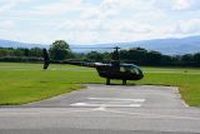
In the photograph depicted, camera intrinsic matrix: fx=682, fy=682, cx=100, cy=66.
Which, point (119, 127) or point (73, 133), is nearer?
point (73, 133)

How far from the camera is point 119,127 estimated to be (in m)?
15.8

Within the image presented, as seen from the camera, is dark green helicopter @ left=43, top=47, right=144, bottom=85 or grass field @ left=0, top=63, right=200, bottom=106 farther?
dark green helicopter @ left=43, top=47, right=144, bottom=85

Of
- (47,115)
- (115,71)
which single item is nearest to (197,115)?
(47,115)

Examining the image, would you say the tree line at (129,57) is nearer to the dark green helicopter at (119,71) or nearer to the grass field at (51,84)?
the grass field at (51,84)

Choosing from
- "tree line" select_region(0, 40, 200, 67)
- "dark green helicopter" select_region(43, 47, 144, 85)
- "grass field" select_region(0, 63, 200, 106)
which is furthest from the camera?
"tree line" select_region(0, 40, 200, 67)

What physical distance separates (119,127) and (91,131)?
3.64 feet

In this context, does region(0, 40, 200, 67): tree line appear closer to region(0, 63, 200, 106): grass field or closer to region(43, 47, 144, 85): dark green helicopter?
region(0, 63, 200, 106): grass field

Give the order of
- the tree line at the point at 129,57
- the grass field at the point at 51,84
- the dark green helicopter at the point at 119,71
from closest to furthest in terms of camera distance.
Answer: the grass field at the point at 51,84, the dark green helicopter at the point at 119,71, the tree line at the point at 129,57

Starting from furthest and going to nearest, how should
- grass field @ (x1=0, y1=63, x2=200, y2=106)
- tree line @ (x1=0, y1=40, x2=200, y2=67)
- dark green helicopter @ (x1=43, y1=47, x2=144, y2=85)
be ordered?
1. tree line @ (x1=0, y1=40, x2=200, y2=67)
2. dark green helicopter @ (x1=43, y1=47, x2=144, y2=85)
3. grass field @ (x1=0, y1=63, x2=200, y2=106)

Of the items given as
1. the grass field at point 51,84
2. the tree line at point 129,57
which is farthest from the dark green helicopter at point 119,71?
the tree line at point 129,57

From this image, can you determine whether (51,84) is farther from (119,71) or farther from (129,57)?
(129,57)

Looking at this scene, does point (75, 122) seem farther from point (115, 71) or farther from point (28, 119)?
point (115, 71)

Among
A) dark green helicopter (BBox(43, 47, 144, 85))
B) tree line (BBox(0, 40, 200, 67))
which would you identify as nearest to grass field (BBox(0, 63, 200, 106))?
dark green helicopter (BBox(43, 47, 144, 85))

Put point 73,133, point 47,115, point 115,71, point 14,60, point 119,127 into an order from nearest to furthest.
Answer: point 73,133, point 119,127, point 47,115, point 115,71, point 14,60
